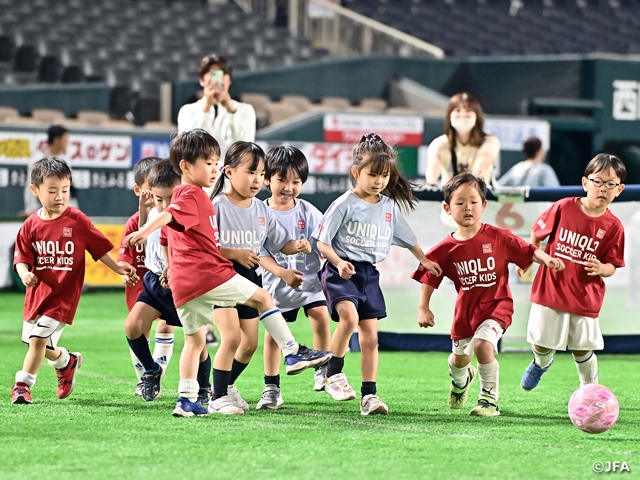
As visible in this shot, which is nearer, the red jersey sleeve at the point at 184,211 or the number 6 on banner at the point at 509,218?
the red jersey sleeve at the point at 184,211

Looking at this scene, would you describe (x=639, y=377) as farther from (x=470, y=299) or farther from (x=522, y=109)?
(x=522, y=109)

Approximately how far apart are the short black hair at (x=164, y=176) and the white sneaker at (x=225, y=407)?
1.28m

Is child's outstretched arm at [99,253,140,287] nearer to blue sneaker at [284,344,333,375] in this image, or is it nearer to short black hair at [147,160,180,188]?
short black hair at [147,160,180,188]

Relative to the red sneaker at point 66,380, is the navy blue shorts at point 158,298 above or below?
above

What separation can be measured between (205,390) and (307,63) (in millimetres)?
13622

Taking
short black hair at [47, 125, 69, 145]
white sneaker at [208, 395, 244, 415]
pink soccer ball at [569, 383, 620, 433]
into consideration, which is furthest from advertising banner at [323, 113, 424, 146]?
pink soccer ball at [569, 383, 620, 433]

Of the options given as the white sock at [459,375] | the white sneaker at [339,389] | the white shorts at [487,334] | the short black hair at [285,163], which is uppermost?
the short black hair at [285,163]

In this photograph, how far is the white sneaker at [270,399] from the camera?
6117 millimetres

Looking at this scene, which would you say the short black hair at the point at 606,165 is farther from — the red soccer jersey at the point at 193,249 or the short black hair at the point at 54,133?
the short black hair at the point at 54,133

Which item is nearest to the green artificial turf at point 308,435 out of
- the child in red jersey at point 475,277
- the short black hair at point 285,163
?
the child in red jersey at point 475,277

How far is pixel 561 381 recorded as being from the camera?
7488 millimetres

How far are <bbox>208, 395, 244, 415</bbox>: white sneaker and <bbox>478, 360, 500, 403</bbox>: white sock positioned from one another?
1344mm

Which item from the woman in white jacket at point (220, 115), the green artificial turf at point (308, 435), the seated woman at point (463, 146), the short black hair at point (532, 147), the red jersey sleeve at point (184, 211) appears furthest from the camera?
the short black hair at point (532, 147)

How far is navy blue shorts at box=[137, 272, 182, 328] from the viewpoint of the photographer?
622 cm
